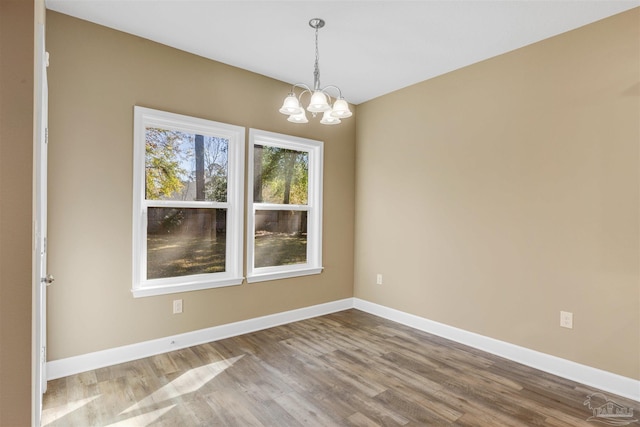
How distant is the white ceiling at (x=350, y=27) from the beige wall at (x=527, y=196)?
0.27 meters

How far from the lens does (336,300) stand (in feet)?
14.3

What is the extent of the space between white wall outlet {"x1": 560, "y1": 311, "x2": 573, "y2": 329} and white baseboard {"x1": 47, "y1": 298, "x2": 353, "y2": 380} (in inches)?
94.1

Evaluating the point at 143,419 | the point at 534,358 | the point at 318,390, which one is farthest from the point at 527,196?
the point at 143,419

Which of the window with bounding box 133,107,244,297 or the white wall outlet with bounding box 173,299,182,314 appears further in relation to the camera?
the white wall outlet with bounding box 173,299,182,314

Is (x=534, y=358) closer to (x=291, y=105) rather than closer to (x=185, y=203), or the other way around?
(x=291, y=105)

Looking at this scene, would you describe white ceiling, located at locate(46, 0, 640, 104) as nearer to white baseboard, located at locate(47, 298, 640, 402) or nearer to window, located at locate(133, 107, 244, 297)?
window, located at locate(133, 107, 244, 297)

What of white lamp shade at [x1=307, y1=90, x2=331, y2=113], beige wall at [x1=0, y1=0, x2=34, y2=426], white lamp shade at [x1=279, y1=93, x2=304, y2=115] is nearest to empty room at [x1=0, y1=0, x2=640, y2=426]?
white lamp shade at [x1=279, y1=93, x2=304, y2=115]

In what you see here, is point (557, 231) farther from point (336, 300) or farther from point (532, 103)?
point (336, 300)

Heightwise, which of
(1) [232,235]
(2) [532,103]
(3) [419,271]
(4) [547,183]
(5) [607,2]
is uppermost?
(5) [607,2]

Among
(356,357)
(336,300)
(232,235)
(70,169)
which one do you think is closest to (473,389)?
(356,357)

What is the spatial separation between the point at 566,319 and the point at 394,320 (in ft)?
5.65

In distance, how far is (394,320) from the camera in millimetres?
3990

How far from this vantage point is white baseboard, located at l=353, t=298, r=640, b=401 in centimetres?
244

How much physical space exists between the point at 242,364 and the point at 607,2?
12.2ft
